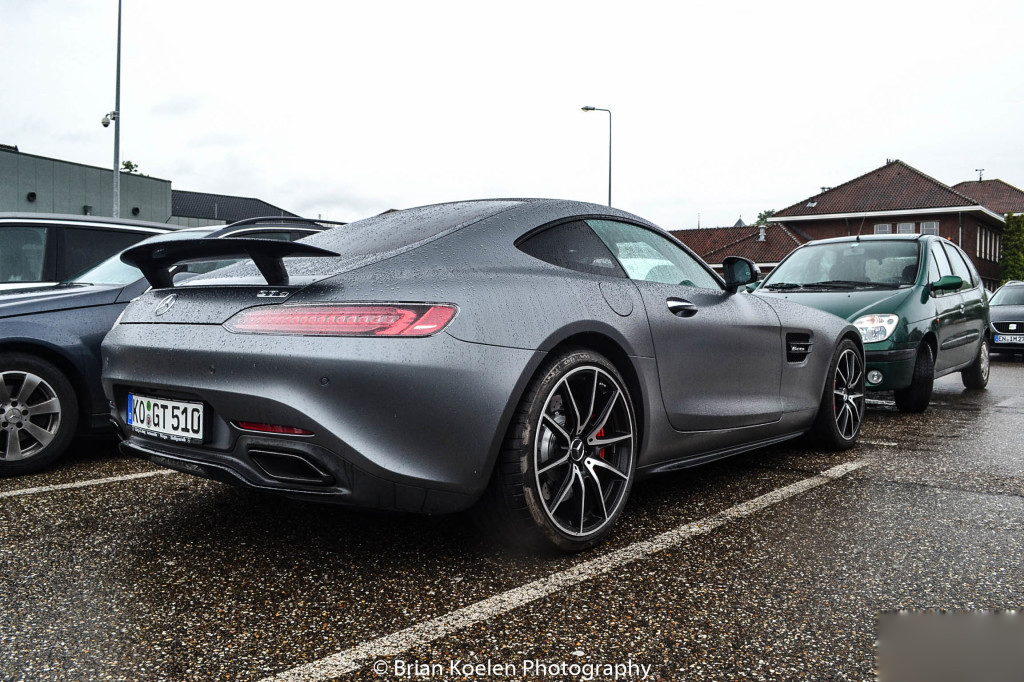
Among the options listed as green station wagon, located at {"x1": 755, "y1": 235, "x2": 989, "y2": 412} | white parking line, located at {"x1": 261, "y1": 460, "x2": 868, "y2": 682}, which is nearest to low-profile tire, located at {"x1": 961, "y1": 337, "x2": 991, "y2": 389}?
green station wagon, located at {"x1": 755, "y1": 235, "x2": 989, "y2": 412}

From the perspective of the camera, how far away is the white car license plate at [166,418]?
9.27 feet

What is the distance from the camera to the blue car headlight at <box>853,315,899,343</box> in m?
6.56

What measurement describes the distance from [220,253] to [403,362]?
0.90 meters

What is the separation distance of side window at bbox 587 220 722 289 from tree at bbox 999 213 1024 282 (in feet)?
190

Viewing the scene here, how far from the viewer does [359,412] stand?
8.37 feet

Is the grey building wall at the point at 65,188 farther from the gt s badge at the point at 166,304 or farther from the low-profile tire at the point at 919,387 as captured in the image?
the gt s badge at the point at 166,304

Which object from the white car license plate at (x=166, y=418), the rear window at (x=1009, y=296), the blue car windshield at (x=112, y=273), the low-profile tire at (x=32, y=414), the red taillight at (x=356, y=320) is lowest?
the low-profile tire at (x=32, y=414)

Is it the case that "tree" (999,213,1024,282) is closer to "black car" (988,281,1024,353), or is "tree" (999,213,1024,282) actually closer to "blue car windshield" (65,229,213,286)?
"black car" (988,281,1024,353)

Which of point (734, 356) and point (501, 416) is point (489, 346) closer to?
point (501, 416)

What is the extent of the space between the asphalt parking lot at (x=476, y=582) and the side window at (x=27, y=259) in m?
1.96

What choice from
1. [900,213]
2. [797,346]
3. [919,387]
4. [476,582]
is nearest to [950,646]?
[476,582]

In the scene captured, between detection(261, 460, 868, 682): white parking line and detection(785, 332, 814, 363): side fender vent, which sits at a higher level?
detection(785, 332, 814, 363): side fender vent

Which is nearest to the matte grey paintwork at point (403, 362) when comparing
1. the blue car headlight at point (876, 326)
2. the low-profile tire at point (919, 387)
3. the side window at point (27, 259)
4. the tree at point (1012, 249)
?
the side window at point (27, 259)

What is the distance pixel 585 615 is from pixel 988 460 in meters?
3.50
